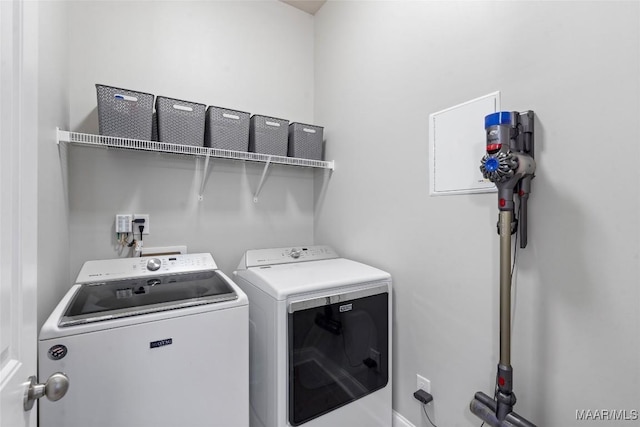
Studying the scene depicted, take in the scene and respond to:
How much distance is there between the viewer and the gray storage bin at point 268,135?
1996mm

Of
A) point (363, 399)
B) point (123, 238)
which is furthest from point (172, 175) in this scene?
point (363, 399)

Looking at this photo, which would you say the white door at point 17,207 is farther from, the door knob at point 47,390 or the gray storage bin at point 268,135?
the gray storage bin at point 268,135

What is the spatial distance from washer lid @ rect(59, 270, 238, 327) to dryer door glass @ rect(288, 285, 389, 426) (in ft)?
1.33

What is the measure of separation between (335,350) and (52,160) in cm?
158

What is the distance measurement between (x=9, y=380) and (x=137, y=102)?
146 cm

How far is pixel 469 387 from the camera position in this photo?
140 cm

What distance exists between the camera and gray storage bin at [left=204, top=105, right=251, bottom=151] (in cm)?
185

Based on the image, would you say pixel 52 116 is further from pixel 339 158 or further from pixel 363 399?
pixel 363 399

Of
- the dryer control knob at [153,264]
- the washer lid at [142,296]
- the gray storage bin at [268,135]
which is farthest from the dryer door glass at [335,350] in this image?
the gray storage bin at [268,135]

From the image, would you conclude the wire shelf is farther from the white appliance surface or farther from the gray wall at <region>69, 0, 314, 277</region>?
the white appliance surface

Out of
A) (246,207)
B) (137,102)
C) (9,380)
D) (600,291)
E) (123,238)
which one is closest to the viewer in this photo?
(9,380)

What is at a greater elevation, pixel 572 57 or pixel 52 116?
pixel 572 57

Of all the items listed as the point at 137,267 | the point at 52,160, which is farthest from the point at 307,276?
the point at 52,160

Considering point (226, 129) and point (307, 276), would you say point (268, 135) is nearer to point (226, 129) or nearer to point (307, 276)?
point (226, 129)
